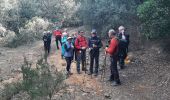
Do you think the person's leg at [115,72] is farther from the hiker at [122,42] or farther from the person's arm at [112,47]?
the hiker at [122,42]

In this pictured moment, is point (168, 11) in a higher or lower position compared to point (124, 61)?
higher

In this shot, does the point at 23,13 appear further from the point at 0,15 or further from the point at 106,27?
the point at 106,27

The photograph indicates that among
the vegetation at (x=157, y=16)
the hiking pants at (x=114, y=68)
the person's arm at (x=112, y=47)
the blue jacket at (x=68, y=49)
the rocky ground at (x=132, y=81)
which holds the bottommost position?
the rocky ground at (x=132, y=81)

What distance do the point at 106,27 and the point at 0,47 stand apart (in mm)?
9344

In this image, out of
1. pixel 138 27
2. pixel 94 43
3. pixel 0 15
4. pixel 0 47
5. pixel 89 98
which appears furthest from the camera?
pixel 0 15

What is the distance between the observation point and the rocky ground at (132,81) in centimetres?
1134

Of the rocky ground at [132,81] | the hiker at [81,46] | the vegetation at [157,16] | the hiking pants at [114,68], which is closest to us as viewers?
the rocky ground at [132,81]

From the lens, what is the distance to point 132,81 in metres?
12.8

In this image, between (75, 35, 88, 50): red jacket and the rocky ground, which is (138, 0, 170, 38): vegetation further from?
(75, 35, 88, 50): red jacket

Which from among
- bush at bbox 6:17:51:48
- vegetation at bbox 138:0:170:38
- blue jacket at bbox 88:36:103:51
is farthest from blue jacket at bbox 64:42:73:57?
bush at bbox 6:17:51:48

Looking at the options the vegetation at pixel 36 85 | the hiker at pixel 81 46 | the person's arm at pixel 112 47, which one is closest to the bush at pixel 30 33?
the hiker at pixel 81 46

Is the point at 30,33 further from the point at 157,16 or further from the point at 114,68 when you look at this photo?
the point at 114,68

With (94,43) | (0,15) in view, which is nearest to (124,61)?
(94,43)

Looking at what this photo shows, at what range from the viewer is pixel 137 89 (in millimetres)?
11938
